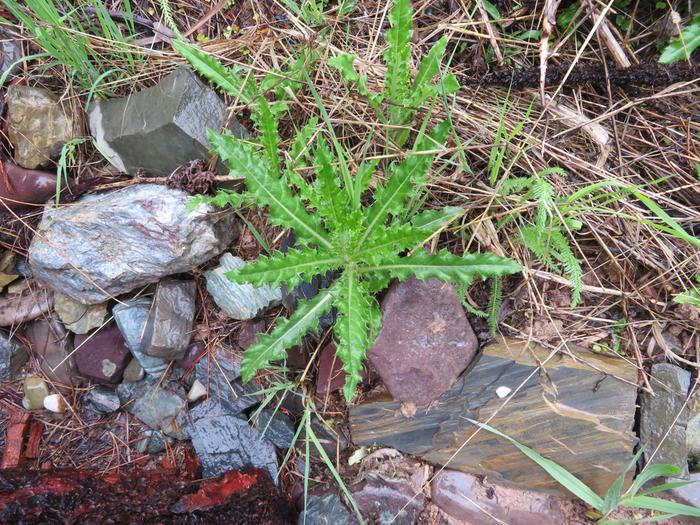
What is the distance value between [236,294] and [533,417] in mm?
1589

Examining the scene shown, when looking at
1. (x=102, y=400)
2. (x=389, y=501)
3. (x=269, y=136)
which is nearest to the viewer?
(x=269, y=136)

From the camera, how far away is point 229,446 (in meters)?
2.64

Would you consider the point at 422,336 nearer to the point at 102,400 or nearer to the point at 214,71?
the point at 214,71

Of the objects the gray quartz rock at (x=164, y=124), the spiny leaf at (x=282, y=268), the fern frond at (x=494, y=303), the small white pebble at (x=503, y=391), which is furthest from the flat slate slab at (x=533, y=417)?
the gray quartz rock at (x=164, y=124)

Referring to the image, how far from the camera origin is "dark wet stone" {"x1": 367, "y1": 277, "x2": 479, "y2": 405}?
2307 mm

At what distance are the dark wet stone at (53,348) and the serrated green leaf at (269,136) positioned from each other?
1650mm

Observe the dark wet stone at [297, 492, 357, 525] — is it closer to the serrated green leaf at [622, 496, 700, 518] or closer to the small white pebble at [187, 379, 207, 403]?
the small white pebble at [187, 379, 207, 403]

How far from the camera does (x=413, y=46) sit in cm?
256

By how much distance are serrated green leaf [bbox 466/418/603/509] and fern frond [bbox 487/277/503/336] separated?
1.75ft

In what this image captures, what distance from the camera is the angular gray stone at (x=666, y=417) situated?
7.39ft

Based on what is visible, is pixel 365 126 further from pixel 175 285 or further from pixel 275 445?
pixel 275 445

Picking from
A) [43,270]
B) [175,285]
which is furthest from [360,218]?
[43,270]

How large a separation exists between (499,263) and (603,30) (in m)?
1.41

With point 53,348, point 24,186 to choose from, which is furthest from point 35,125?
point 53,348
